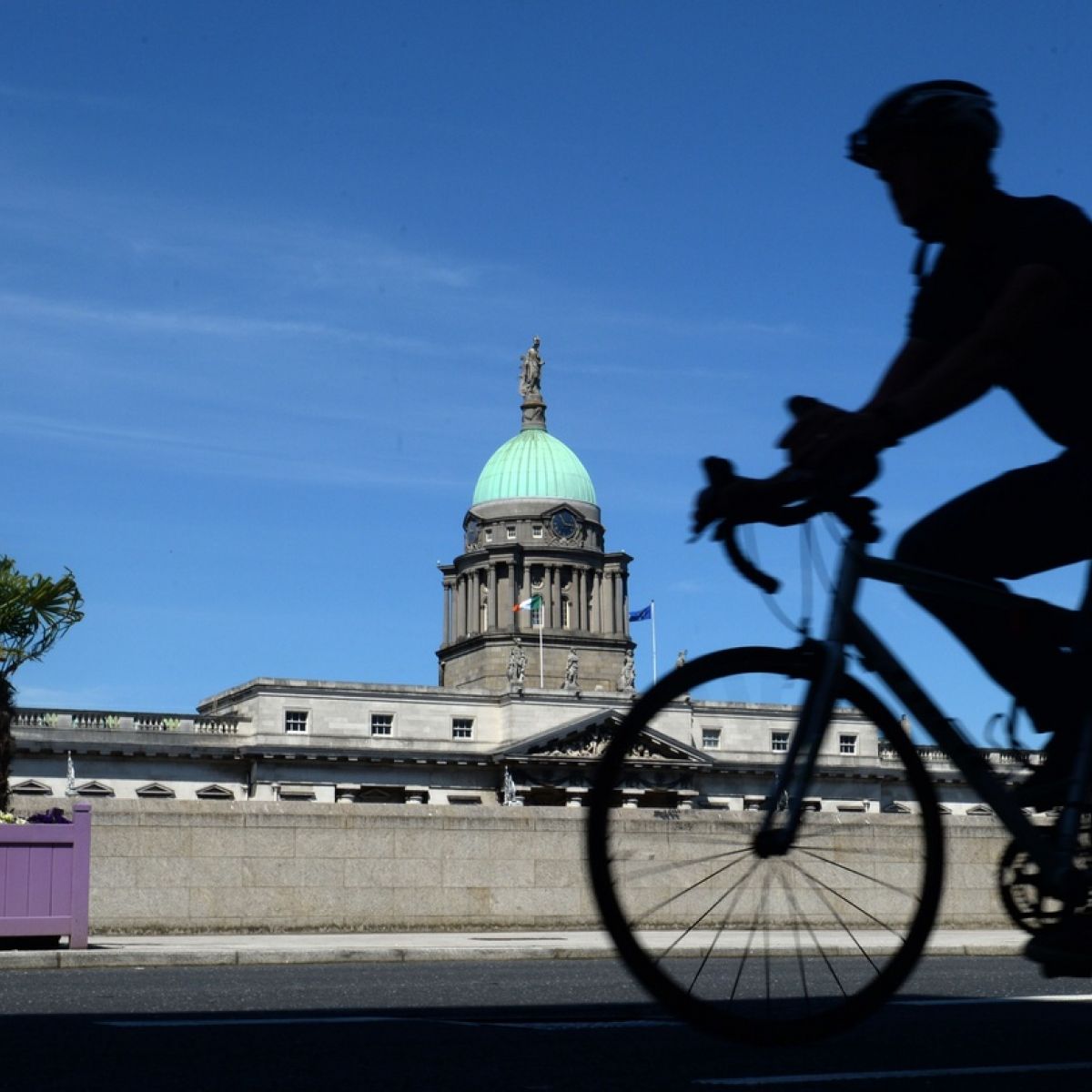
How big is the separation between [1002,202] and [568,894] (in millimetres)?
20462

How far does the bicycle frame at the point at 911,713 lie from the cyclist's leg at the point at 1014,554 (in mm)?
50

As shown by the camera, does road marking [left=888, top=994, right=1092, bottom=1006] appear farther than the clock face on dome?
No

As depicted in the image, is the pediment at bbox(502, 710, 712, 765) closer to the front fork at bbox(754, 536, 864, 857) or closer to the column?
the column

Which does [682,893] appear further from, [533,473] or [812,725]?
[533,473]

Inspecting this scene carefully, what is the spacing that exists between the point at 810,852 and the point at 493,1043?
2.37m

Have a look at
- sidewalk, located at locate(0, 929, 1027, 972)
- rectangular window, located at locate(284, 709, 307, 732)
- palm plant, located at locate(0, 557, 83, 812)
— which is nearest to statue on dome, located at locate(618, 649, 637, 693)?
rectangular window, located at locate(284, 709, 307, 732)

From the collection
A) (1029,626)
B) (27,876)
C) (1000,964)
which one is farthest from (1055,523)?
(27,876)

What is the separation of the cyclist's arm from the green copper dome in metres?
121

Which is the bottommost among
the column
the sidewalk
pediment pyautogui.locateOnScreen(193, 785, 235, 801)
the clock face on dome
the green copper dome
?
pediment pyautogui.locateOnScreen(193, 785, 235, 801)

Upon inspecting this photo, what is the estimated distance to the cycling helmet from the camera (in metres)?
3.92

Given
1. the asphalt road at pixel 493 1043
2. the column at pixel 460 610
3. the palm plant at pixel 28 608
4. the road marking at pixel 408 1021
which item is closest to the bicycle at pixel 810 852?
the asphalt road at pixel 493 1043

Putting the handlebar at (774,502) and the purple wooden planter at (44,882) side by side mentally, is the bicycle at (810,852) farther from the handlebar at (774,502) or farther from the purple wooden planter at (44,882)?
the purple wooden planter at (44,882)

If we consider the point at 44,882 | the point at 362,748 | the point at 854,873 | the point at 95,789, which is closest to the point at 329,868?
the point at 44,882

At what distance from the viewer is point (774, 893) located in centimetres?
398
